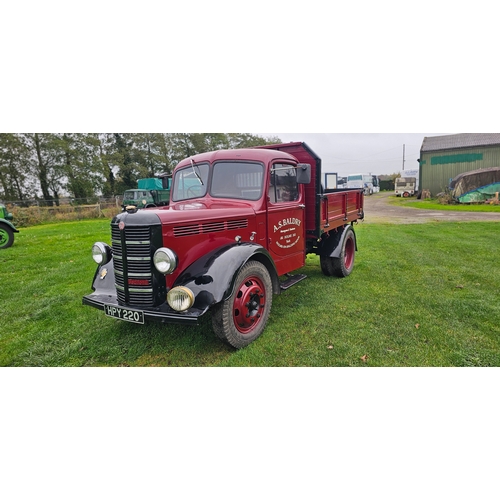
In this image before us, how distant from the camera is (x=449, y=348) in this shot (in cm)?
347

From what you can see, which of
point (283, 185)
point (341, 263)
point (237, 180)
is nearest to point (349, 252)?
point (341, 263)

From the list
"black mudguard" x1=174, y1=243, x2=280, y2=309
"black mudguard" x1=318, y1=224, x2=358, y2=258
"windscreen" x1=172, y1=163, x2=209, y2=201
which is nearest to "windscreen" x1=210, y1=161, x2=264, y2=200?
"windscreen" x1=172, y1=163, x2=209, y2=201

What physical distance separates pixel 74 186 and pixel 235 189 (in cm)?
2642

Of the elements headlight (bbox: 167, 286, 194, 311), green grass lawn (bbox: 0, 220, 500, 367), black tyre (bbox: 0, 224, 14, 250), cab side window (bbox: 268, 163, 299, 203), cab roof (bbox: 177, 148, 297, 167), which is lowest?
green grass lawn (bbox: 0, 220, 500, 367)

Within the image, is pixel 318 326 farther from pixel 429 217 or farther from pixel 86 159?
pixel 86 159

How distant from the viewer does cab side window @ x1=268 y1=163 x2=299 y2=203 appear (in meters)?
4.51

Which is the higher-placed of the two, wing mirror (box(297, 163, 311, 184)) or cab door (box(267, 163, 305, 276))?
wing mirror (box(297, 163, 311, 184))

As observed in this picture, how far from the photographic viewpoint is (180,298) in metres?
3.11

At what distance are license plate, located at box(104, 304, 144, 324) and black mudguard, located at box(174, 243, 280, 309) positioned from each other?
47 cm

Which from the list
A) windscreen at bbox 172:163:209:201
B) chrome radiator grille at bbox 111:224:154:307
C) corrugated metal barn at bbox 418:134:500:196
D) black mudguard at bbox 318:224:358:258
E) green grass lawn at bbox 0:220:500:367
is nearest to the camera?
chrome radiator grille at bbox 111:224:154:307

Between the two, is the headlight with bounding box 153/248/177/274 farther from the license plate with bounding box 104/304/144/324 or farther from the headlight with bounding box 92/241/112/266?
the headlight with bounding box 92/241/112/266

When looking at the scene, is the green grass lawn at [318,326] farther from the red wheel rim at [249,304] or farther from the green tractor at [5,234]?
the green tractor at [5,234]

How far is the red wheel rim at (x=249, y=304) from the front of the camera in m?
3.60

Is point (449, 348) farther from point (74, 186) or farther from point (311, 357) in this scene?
point (74, 186)
